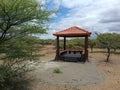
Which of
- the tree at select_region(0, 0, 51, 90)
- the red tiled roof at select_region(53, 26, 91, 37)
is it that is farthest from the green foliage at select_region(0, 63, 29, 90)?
the red tiled roof at select_region(53, 26, 91, 37)

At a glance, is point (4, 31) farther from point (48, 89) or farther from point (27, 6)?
point (48, 89)

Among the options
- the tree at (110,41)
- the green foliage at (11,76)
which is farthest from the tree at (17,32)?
the tree at (110,41)

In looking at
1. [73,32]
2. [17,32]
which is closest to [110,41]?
[73,32]

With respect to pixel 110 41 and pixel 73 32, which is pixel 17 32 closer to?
pixel 73 32

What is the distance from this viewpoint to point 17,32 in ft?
34.6

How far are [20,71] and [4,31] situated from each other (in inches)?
81.7

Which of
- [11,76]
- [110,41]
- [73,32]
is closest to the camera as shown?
[11,76]

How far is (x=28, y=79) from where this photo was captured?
11906 mm

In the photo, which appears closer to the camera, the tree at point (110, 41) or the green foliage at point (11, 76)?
the green foliage at point (11, 76)

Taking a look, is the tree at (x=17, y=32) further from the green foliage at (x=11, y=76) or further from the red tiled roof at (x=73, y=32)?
the red tiled roof at (x=73, y=32)

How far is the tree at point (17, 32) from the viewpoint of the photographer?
Answer: 9.26 metres

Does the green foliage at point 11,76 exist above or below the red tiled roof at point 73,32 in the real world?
below

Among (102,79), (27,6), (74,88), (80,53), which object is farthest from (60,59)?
(27,6)

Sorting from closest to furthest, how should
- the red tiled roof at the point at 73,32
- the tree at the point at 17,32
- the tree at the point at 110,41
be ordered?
the tree at the point at 17,32, the red tiled roof at the point at 73,32, the tree at the point at 110,41
